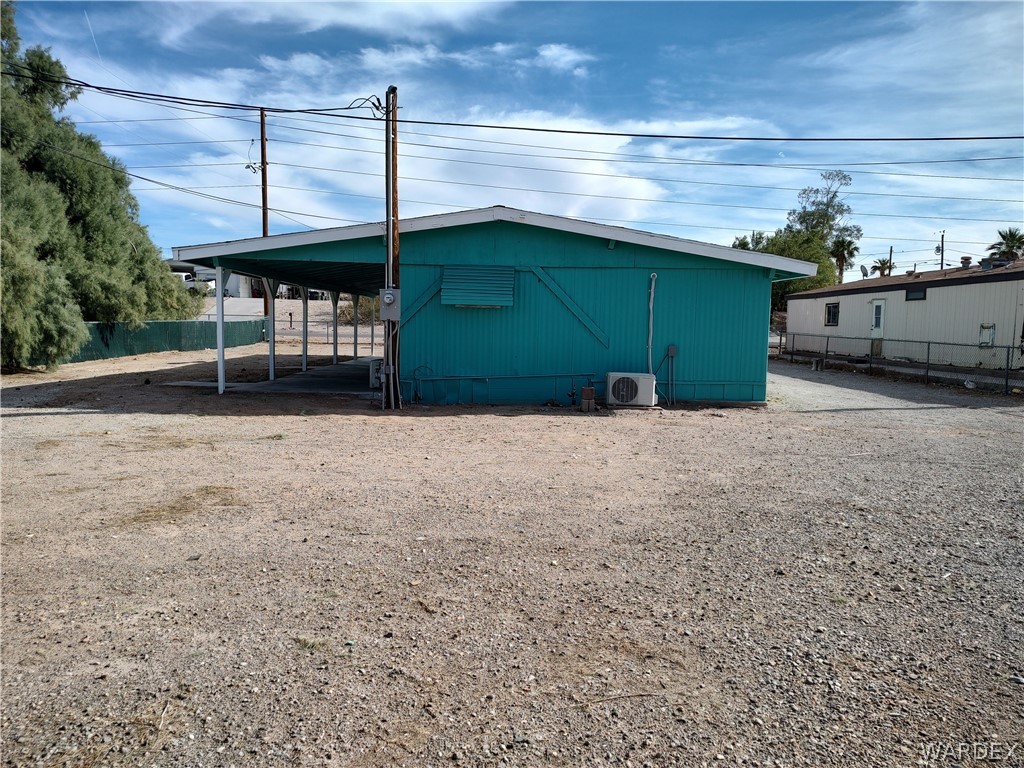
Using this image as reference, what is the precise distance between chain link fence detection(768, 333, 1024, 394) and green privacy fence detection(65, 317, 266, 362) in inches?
914

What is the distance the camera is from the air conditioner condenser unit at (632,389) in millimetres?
11758

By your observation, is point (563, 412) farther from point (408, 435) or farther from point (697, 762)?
point (697, 762)

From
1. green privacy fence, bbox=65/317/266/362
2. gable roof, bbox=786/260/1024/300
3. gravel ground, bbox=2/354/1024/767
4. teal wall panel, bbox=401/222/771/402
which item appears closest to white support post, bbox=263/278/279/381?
teal wall panel, bbox=401/222/771/402

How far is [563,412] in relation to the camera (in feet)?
37.3

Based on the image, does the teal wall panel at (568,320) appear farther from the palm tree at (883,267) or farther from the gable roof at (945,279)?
the palm tree at (883,267)

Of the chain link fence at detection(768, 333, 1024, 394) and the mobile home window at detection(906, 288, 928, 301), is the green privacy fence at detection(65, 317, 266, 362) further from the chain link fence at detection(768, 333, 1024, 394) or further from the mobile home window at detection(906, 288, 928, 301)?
the mobile home window at detection(906, 288, 928, 301)

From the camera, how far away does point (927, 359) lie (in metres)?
16.5

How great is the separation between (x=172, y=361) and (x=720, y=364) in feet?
57.1

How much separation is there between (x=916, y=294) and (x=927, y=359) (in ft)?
15.9

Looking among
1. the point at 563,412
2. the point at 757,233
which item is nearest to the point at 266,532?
the point at 563,412

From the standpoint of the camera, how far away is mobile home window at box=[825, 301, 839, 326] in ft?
82.1

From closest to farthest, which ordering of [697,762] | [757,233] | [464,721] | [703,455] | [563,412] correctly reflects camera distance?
[697,762], [464,721], [703,455], [563,412], [757,233]

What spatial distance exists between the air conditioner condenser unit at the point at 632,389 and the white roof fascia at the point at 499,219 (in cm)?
240

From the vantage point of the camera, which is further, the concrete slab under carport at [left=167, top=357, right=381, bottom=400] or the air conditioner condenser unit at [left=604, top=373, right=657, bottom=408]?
the concrete slab under carport at [left=167, top=357, right=381, bottom=400]
